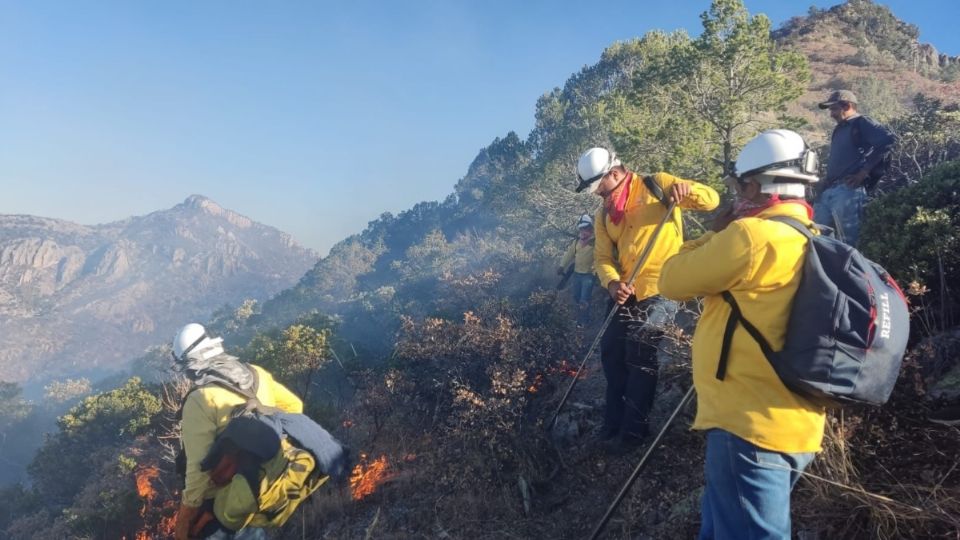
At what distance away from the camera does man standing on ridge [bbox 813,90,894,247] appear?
486 cm

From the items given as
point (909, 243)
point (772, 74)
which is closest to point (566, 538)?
point (909, 243)

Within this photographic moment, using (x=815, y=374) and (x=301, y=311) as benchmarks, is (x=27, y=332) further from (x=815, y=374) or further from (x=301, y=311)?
(x=815, y=374)

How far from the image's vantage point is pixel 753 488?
197 centimetres

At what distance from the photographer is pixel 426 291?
36406mm

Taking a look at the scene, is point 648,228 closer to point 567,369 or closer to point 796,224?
point 796,224

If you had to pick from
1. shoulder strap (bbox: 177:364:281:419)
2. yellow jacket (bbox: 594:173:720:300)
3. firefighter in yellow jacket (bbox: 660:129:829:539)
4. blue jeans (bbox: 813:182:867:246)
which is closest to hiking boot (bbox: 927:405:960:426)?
firefighter in yellow jacket (bbox: 660:129:829:539)

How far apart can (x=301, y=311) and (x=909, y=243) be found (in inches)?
2450

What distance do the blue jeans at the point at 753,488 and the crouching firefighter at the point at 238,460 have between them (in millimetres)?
2581

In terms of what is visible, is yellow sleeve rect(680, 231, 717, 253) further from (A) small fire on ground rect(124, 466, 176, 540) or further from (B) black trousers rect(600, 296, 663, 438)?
(A) small fire on ground rect(124, 466, 176, 540)

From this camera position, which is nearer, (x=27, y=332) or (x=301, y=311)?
(x=301, y=311)

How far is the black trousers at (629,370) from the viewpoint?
397 centimetres

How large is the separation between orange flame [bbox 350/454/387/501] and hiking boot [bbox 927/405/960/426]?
514cm

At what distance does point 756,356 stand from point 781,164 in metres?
0.78

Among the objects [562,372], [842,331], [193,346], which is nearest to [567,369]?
[562,372]
